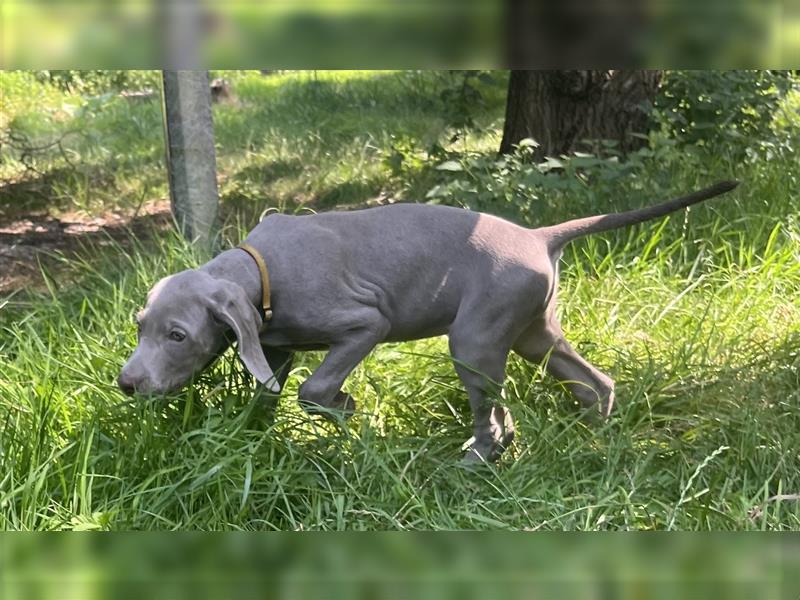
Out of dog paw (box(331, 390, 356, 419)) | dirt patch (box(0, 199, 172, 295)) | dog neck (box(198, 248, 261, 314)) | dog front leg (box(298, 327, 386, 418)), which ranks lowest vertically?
dirt patch (box(0, 199, 172, 295))

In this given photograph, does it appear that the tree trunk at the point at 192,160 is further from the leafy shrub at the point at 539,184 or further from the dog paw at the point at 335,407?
the dog paw at the point at 335,407

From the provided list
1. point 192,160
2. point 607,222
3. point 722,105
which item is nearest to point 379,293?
point 607,222

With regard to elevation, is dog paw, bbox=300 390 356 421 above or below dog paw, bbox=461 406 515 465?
above

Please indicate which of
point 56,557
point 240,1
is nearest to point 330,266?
point 56,557

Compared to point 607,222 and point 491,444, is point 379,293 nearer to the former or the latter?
point 491,444

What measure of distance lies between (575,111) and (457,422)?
9.97 feet

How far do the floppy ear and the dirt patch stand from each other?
2.57 metres

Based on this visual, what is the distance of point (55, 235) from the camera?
20.2 ft

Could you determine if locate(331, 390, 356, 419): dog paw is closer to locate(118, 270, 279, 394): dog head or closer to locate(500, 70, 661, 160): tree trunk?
locate(118, 270, 279, 394): dog head

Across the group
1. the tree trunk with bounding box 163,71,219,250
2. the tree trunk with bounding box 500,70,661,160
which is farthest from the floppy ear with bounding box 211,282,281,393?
the tree trunk with bounding box 500,70,661,160

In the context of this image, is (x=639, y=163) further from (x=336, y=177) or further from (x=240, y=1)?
(x=240, y=1)

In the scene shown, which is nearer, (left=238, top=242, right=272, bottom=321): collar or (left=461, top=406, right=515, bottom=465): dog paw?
(left=238, top=242, right=272, bottom=321): collar

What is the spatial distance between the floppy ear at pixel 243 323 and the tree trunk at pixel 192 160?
182 cm

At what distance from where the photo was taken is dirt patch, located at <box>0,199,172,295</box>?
5590mm
